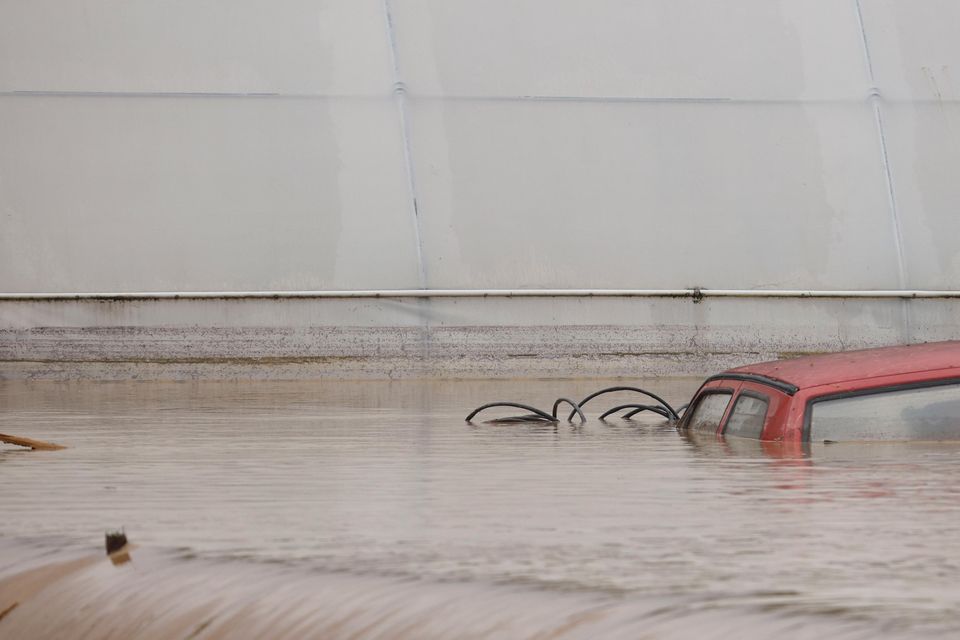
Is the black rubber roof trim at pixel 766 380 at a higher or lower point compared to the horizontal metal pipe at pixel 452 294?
lower

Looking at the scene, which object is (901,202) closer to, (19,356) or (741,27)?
(741,27)

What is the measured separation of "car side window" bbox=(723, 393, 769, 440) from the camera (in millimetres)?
5043

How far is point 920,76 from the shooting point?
13852 mm

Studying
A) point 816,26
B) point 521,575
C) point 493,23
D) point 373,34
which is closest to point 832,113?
point 816,26

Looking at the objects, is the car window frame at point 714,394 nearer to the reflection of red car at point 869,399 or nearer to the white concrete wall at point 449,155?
the reflection of red car at point 869,399

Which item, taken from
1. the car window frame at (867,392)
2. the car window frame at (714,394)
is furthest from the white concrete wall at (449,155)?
the car window frame at (867,392)

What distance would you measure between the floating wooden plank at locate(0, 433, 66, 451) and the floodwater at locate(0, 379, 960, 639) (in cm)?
5

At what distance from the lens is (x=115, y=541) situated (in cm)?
244

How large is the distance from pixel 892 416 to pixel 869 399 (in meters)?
0.10

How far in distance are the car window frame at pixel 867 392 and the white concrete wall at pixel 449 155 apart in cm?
808

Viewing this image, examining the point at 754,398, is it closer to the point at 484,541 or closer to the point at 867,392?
the point at 867,392

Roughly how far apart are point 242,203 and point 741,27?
4.82 m

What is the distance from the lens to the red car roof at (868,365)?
4.76 m

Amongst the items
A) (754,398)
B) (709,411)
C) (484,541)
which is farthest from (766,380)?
(484,541)
